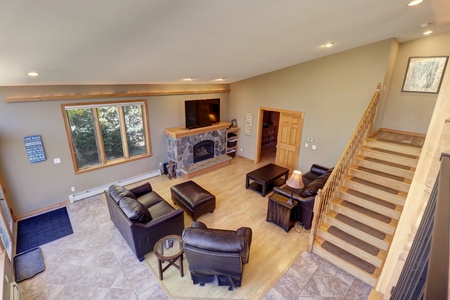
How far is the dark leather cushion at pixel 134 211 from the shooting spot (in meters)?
3.63

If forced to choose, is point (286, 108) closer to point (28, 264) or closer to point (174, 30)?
point (174, 30)

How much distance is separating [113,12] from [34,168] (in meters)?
4.72

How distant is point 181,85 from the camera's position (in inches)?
273

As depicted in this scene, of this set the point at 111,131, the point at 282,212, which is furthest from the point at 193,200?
the point at 111,131

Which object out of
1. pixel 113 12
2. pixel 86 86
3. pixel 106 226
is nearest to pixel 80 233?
pixel 106 226

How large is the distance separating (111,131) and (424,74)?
7.75 metres

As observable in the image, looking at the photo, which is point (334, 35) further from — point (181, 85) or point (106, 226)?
point (106, 226)

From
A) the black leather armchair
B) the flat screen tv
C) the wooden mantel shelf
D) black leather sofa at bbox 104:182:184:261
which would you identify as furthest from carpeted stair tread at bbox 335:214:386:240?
the flat screen tv

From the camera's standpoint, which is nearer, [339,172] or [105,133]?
[339,172]

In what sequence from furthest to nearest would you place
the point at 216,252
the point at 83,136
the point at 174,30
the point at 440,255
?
the point at 83,136
the point at 216,252
the point at 174,30
the point at 440,255

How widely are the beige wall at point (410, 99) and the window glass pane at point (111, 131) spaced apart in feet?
23.0

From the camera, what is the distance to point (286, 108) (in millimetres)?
6816

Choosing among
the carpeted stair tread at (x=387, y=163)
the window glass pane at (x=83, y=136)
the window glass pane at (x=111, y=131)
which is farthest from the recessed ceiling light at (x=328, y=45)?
the window glass pane at (x=83, y=136)

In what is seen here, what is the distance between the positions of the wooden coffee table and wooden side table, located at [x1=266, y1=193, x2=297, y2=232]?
3.46 feet
